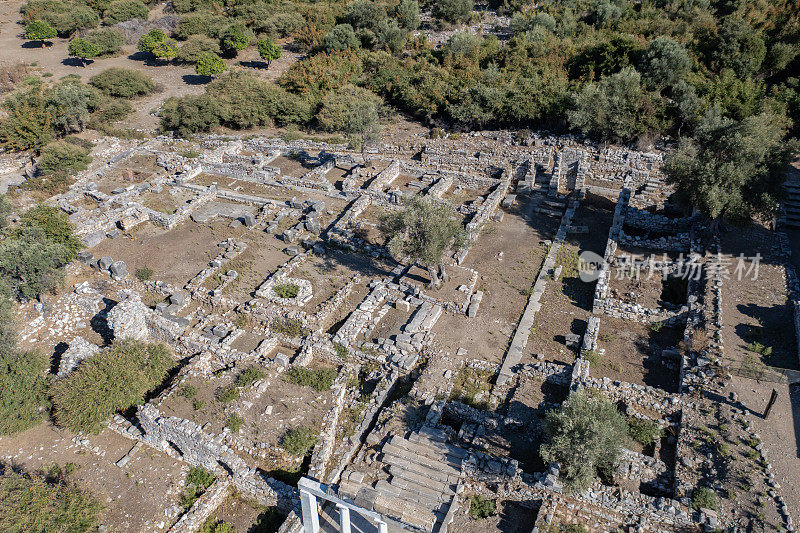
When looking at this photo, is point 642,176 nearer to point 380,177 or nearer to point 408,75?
point 380,177

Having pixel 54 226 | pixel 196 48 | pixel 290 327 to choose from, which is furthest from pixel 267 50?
pixel 290 327

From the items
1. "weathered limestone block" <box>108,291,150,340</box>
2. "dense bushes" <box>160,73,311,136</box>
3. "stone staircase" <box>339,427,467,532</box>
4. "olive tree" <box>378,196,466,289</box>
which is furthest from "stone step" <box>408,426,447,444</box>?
"dense bushes" <box>160,73,311,136</box>

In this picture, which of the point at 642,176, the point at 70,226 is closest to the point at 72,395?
the point at 70,226

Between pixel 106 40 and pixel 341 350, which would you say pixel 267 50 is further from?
pixel 341 350

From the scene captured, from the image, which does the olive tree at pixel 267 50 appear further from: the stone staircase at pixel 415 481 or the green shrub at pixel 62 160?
the stone staircase at pixel 415 481

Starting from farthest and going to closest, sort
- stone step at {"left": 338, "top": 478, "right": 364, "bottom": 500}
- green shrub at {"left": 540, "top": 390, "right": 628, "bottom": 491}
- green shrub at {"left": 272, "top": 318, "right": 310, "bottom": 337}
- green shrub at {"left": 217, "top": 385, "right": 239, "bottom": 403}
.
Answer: green shrub at {"left": 272, "top": 318, "right": 310, "bottom": 337}, green shrub at {"left": 217, "top": 385, "right": 239, "bottom": 403}, stone step at {"left": 338, "top": 478, "right": 364, "bottom": 500}, green shrub at {"left": 540, "top": 390, "right": 628, "bottom": 491}

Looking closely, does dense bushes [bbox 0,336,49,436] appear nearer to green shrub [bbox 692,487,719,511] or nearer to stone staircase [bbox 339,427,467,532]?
stone staircase [bbox 339,427,467,532]

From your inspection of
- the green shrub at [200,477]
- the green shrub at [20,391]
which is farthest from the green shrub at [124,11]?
the green shrub at [200,477]
